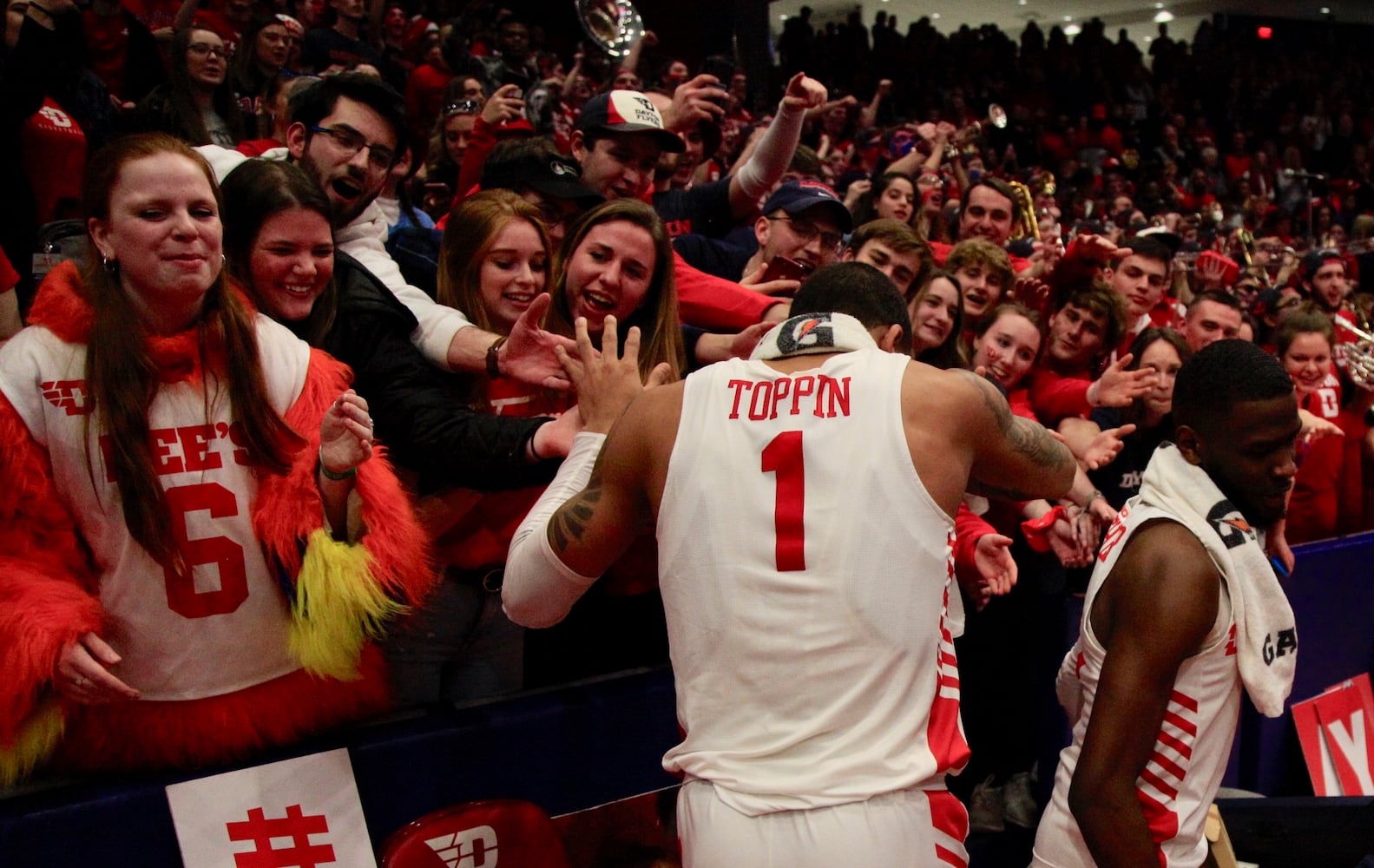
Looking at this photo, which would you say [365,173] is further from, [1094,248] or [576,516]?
[1094,248]

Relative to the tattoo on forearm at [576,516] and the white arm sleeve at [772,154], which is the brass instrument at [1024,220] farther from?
the tattoo on forearm at [576,516]

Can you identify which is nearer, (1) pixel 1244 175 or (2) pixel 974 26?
(1) pixel 1244 175

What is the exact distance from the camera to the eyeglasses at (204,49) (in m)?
4.34

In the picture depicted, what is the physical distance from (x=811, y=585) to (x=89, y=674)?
48.4 inches

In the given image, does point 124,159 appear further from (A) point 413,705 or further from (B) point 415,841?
(B) point 415,841

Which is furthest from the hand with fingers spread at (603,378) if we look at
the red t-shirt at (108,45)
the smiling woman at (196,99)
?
the red t-shirt at (108,45)

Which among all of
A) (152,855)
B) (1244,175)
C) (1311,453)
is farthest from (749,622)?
(1244,175)

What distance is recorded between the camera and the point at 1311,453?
4809 mm

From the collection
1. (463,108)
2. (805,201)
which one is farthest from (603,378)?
(463,108)

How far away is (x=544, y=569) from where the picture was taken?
207 cm

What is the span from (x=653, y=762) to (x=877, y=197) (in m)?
3.60

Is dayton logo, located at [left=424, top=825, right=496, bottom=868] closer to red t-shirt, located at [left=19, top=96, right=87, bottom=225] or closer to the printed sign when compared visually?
red t-shirt, located at [left=19, top=96, right=87, bottom=225]

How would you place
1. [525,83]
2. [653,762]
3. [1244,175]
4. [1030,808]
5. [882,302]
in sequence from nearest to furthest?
[882,302], [653,762], [1030,808], [525,83], [1244,175]

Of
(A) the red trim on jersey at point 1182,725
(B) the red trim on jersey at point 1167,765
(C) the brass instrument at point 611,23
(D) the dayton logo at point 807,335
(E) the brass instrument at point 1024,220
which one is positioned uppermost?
(C) the brass instrument at point 611,23
